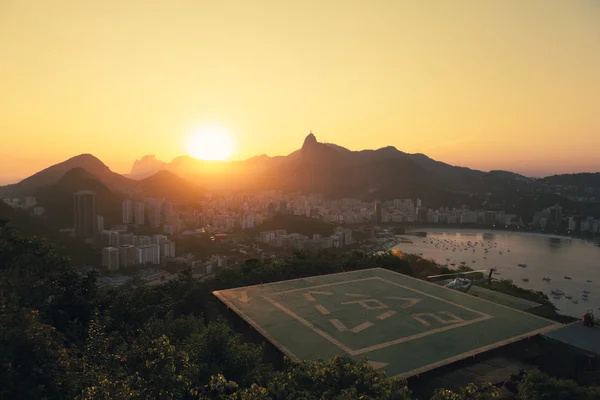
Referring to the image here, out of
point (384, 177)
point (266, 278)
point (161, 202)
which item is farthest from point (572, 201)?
point (266, 278)

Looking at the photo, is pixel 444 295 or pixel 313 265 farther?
pixel 313 265

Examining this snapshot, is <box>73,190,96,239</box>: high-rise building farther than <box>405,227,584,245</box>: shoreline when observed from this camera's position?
No

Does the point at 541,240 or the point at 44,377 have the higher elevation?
the point at 44,377

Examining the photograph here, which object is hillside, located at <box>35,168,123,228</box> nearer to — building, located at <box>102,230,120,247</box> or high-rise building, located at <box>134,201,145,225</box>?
high-rise building, located at <box>134,201,145,225</box>

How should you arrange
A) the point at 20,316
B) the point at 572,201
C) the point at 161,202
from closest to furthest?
the point at 20,316, the point at 161,202, the point at 572,201

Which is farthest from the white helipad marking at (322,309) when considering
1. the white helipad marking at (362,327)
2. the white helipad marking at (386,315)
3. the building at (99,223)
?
the building at (99,223)

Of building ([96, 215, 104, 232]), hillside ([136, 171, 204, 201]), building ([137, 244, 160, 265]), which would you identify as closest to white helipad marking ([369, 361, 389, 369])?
building ([137, 244, 160, 265])

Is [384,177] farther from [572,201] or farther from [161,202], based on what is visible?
[161,202]

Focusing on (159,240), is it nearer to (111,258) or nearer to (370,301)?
(111,258)
